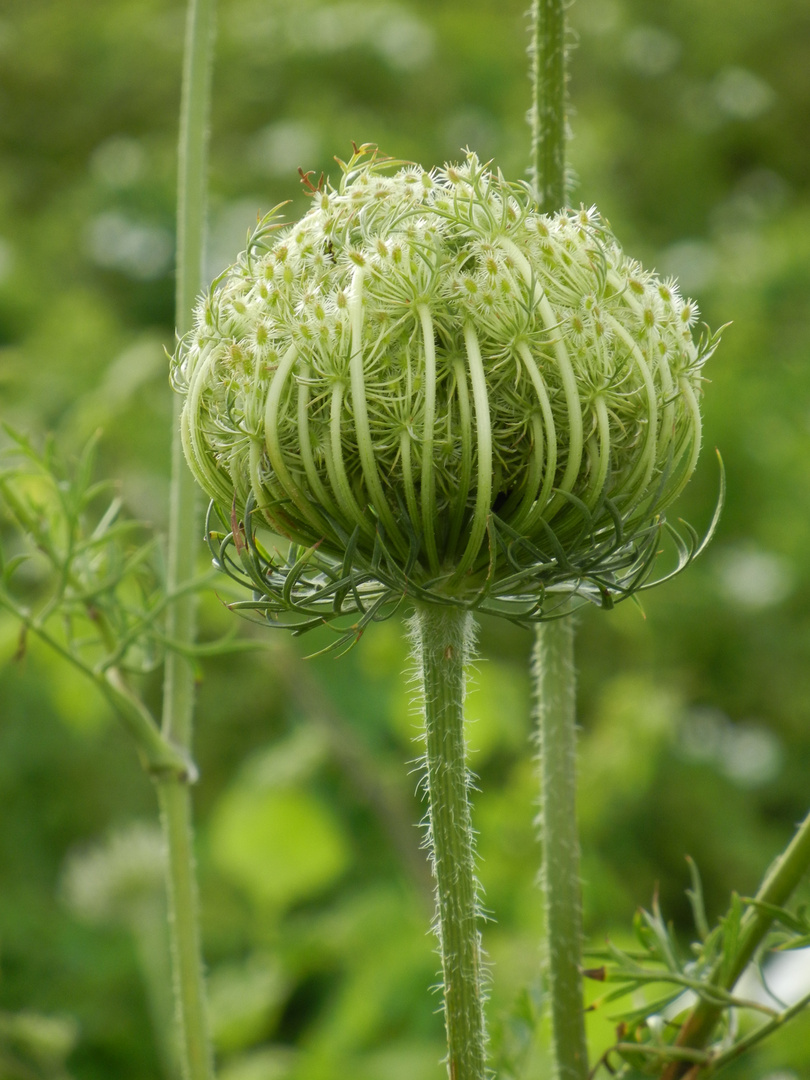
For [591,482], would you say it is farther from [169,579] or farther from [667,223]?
[667,223]

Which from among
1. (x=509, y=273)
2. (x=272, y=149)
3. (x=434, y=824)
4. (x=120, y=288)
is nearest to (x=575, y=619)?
(x=434, y=824)

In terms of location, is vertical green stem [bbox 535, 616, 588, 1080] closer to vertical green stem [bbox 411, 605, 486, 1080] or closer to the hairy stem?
the hairy stem

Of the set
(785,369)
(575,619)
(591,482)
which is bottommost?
(575,619)

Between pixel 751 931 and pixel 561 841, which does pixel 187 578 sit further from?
pixel 751 931

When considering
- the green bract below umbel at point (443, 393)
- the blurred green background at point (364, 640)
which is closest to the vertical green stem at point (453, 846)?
the green bract below umbel at point (443, 393)

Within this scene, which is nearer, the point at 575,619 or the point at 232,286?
the point at 232,286

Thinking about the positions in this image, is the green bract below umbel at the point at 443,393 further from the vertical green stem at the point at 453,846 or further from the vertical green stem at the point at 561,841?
the vertical green stem at the point at 561,841

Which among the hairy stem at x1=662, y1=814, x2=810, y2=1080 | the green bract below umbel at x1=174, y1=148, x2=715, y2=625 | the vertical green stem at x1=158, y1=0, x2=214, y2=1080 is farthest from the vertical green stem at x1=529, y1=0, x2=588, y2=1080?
the vertical green stem at x1=158, y1=0, x2=214, y2=1080
